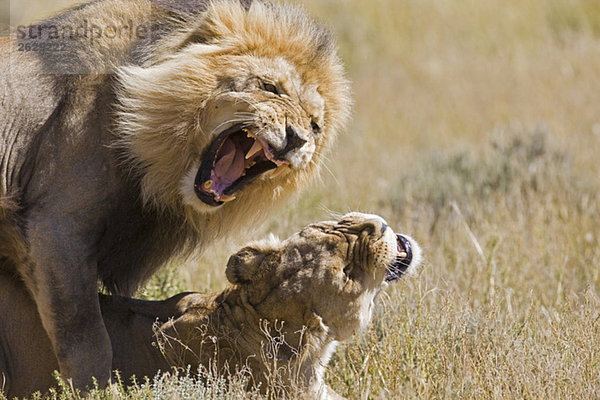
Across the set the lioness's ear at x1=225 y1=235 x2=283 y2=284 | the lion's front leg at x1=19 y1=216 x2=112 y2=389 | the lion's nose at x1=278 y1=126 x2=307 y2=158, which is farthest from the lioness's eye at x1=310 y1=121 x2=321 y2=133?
the lion's front leg at x1=19 y1=216 x2=112 y2=389

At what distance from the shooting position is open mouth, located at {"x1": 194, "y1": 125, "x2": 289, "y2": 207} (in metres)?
4.34

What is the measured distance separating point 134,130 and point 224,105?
434mm

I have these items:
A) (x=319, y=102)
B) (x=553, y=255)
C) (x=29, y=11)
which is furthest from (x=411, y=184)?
(x=29, y=11)

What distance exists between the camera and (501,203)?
7.23m

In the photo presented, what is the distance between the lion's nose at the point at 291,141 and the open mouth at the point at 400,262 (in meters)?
0.65

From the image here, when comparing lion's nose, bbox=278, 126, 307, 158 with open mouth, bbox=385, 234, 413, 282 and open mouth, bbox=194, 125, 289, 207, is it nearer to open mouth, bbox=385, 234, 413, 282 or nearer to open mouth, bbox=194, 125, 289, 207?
open mouth, bbox=194, 125, 289, 207

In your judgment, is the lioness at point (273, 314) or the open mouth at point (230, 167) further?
the open mouth at point (230, 167)

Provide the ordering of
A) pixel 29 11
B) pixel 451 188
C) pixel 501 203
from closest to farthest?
pixel 501 203 → pixel 451 188 → pixel 29 11

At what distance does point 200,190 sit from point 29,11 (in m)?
11.7

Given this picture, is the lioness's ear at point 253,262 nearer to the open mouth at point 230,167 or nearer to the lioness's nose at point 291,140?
the open mouth at point 230,167

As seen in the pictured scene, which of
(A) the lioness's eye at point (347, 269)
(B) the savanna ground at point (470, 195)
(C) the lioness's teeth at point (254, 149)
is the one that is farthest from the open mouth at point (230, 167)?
(B) the savanna ground at point (470, 195)

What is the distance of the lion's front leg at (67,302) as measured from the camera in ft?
13.5

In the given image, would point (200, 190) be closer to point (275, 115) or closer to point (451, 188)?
point (275, 115)

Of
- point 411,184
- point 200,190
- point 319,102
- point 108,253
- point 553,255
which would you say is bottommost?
point 411,184
